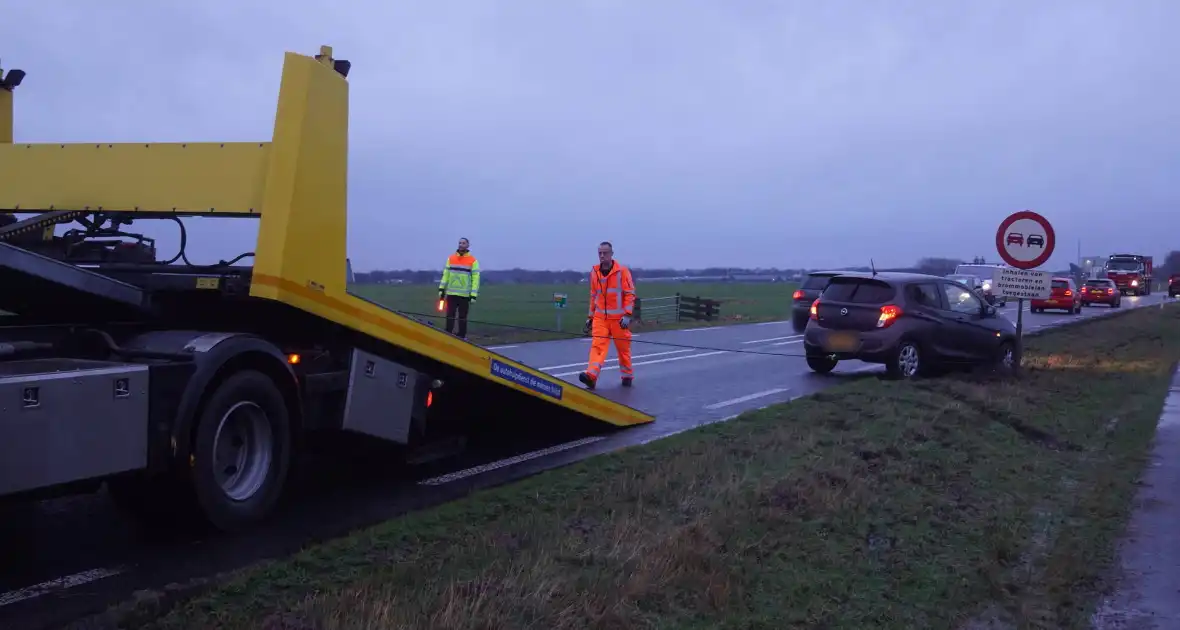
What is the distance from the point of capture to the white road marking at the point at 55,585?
495cm

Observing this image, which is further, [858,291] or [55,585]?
[858,291]

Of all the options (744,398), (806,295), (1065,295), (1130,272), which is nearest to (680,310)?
(806,295)

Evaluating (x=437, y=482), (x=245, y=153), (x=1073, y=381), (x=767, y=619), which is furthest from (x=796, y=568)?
(x=1073, y=381)

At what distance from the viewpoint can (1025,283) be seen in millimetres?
14484

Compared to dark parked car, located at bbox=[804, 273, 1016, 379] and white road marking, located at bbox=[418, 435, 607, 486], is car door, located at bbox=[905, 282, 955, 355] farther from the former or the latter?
white road marking, located at bbox=[418, 435, 607, 486]

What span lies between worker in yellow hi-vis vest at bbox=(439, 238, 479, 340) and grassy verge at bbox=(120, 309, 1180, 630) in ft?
22.4

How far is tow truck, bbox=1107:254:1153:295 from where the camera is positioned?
70.4m

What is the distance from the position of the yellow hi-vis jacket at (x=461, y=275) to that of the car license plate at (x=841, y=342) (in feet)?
17.0

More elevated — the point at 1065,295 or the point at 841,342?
the point at 1065,295

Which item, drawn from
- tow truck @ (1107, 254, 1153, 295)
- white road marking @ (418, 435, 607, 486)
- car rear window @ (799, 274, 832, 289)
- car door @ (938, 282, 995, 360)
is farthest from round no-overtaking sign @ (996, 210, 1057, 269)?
tow truck @ (1107, 254, 1153, 295)

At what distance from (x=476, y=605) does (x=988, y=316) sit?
12.9 m

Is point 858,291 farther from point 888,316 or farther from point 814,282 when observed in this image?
point 814,282

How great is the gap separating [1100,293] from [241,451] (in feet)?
173

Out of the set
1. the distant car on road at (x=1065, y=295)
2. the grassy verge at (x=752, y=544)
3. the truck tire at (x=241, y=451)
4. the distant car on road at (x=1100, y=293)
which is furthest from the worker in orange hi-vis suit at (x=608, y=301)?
the distant car on road at (x=1100, y=293)
